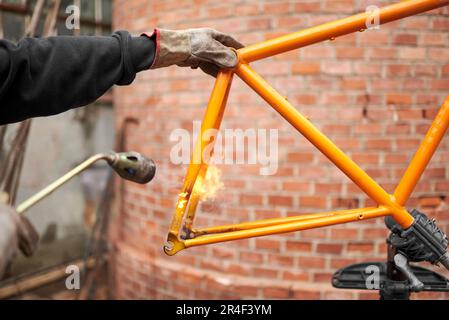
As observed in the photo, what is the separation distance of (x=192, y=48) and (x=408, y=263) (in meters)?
1.11

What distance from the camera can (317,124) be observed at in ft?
7.04

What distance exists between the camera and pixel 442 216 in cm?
218

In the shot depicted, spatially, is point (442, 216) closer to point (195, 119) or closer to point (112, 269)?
point (195, 119)

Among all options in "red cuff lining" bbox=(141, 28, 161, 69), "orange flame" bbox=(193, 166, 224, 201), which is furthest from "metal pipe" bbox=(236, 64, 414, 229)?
"orange flame" bbox=(193, 166, 224, 201)

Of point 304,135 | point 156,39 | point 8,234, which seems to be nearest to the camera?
point 8,234

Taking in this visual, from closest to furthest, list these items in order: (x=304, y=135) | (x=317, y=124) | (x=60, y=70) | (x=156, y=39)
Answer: (x=60, y=70), (x=156, y=39), (x=304, y=135), (x=317, y=124)

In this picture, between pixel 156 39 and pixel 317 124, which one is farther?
pixel 317 124

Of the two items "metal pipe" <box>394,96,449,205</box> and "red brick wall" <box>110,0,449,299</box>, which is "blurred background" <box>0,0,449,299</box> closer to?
"red brick wall" <box>110,0,449,299</box>

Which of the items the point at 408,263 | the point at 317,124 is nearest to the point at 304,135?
the point at 408,263

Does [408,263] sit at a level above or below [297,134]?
below

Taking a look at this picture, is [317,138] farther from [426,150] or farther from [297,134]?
[297,134]

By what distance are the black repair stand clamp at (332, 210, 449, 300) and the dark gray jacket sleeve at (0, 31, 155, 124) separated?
111 cm

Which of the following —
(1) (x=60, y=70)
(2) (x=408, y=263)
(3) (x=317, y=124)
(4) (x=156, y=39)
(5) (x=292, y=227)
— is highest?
(3) (x=317, y=124)

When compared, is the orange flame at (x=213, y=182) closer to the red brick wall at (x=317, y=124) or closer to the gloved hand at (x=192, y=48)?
the red brick wall at (x=317, y=124)
